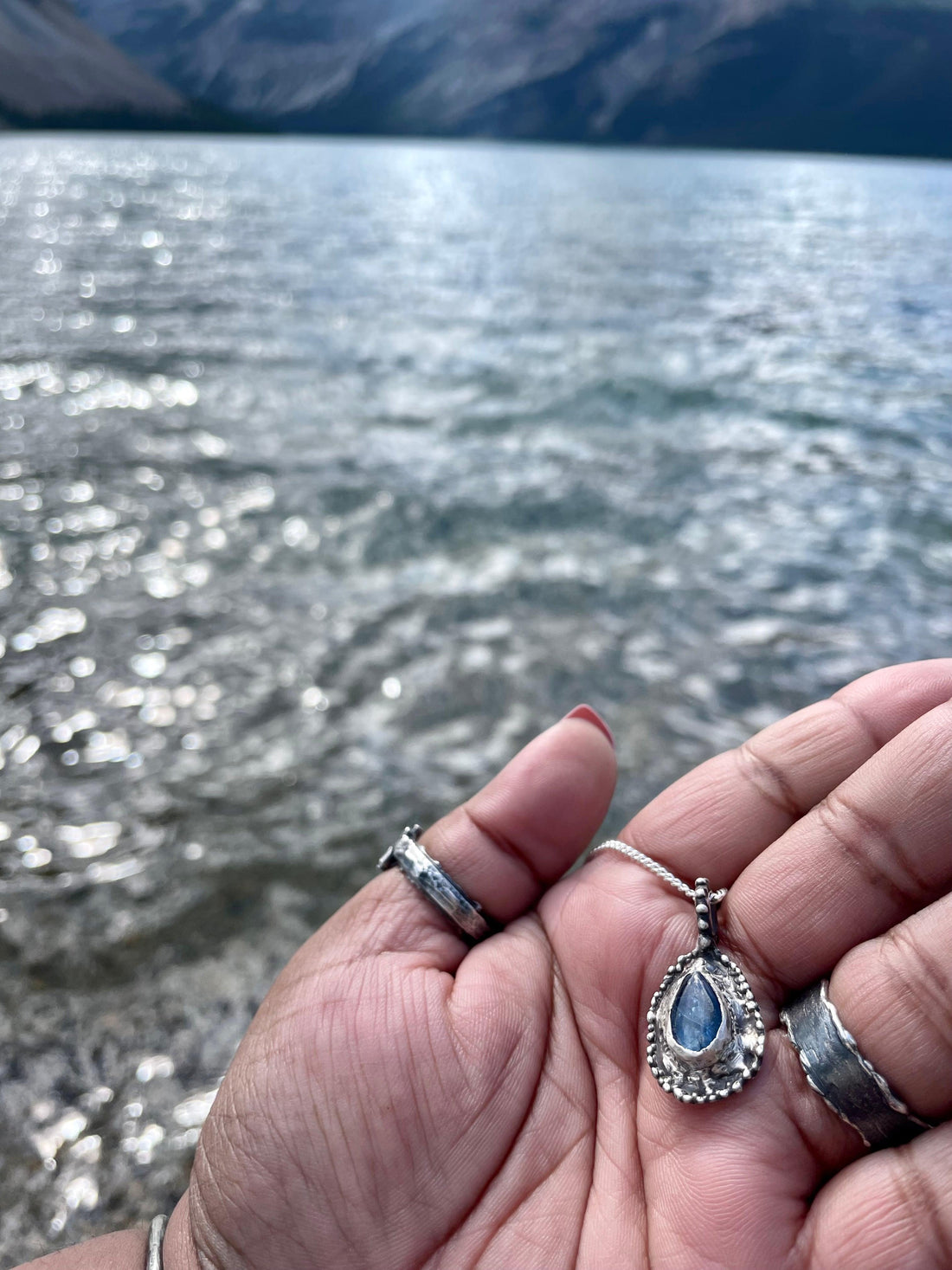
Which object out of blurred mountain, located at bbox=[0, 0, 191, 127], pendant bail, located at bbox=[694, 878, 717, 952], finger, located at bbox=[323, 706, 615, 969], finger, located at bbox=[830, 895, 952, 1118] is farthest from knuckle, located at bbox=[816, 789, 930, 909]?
blurred mountain, located at bbox=[0, 0, 191, 127]

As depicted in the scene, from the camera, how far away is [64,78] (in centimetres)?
14875

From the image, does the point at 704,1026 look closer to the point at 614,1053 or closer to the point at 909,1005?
the point at 614,1053

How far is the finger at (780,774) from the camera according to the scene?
2.24m

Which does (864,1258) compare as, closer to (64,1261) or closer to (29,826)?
(64,1261)

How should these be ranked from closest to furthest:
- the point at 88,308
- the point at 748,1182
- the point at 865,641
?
the point at 748,1182, the point at 865,641, the point at 88,308

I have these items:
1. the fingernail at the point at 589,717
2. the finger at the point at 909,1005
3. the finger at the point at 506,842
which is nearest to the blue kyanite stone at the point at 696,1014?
the finger at the point at 909,1005

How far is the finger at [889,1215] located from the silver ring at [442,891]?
1.08m

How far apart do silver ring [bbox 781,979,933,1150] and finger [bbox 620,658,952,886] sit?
50 cm

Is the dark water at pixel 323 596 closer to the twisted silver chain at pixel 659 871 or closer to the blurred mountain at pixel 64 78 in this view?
the twisted silver chain at pixel 659 871

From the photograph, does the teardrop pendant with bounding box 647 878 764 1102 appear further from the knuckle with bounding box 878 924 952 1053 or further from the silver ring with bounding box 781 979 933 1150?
the knuckle with bounding box 878 924 952 1053

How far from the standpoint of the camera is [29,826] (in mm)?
3770

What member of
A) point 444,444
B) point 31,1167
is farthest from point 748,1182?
point 444,444

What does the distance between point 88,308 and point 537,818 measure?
1431 cm

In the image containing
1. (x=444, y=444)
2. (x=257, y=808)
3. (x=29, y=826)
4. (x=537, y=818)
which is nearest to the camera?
(x=537, y=818)
